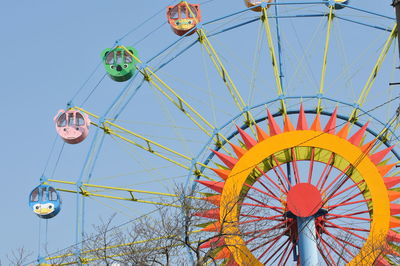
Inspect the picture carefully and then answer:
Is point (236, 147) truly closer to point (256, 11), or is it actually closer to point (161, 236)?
point (161, 236)

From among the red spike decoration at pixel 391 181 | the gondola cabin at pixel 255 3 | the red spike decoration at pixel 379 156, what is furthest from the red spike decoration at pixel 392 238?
the gondola cabin at pixel 255 3

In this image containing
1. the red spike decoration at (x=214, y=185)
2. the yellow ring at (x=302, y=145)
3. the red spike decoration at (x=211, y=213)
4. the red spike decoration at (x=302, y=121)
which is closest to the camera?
the yellow ring at (x=302, y=145)

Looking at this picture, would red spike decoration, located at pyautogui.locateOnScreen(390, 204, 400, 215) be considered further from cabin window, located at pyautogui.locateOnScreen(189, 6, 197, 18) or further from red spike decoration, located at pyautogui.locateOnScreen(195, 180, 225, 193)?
cabin window, located at pyautogui.locateOnScreen(189, 6, 197, 18)

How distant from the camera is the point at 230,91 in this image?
102ft

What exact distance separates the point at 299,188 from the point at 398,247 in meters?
3.17

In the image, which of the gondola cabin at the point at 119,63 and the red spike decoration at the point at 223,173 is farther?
the gondola cabin at the point at 119,63

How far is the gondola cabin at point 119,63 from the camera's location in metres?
31.9

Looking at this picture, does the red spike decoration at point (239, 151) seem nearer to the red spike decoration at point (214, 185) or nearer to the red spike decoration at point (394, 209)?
the red spike decoration at point (214, 185)

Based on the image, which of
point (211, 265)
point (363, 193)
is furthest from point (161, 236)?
point (363, 193)

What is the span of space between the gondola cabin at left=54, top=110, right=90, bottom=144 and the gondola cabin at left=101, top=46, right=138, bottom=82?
6.05 ft

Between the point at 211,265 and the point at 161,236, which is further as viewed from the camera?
the point at 211,265

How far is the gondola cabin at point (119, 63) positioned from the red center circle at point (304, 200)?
7824 mm

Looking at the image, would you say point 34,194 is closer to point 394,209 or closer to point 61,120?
point 61,120

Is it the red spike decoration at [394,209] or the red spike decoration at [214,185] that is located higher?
the red spike decoration at [214,185]
